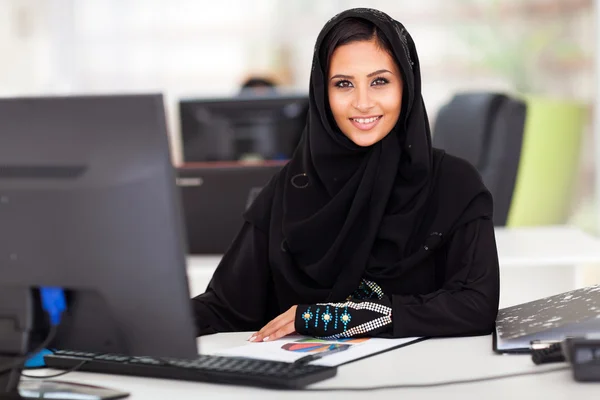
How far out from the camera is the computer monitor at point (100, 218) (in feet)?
4.20

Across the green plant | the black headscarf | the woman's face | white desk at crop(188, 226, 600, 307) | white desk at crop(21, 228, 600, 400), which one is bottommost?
white desk at crop(188, 226, 600, 307)

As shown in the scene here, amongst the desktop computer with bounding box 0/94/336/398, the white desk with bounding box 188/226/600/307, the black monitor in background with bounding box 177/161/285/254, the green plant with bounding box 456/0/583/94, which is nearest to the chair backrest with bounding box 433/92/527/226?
the white desk with bounding box 188/226/600/307

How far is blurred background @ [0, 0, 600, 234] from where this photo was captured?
6.16m

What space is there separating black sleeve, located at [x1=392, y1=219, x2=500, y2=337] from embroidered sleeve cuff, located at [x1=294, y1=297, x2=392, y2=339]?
26 millimetres

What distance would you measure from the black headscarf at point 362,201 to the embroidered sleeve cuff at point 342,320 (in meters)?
0.19

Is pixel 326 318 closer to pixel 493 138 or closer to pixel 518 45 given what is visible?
pixel 493 138

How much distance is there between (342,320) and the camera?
1.76 m

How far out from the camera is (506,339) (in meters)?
1.63

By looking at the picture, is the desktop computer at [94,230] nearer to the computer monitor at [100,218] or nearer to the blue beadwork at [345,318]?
the computer monitor at [100,218]

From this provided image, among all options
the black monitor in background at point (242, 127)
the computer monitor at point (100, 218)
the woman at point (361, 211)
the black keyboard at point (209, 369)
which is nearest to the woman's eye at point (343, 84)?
the woman at point (361, 211)

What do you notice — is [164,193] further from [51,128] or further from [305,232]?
[305,232]

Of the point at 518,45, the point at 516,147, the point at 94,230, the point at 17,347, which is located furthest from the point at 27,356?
the point at 518,45

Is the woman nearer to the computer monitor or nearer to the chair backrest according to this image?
the computer monitor

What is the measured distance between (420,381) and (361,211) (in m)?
0.59
